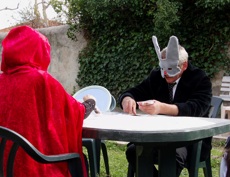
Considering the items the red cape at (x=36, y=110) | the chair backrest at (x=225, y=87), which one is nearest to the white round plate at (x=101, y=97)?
the red cape at (x=36, y=110)

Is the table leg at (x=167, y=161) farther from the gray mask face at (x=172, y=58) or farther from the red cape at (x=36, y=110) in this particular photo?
the gray mask face at (x=172, y=58)

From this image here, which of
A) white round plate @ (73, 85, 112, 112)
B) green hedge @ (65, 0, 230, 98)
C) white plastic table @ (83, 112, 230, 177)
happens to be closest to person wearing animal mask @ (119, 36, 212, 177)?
white round plate @ (73, 85, 112, 112)

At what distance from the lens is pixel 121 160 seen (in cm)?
475

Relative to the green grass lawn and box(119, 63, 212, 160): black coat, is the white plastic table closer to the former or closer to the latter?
box(119, 63, 212, 160): black coat

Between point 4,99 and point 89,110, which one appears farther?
point 89,110

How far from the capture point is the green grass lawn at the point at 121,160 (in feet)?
13.7

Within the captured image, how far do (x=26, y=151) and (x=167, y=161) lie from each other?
0.75m

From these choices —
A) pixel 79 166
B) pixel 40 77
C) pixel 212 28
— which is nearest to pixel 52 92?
pixel 40 77

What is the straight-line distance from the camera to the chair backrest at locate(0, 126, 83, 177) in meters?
1.75

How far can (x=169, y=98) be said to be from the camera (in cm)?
295

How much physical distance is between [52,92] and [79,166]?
0.42m

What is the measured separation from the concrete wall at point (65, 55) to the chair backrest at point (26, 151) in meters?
7.46

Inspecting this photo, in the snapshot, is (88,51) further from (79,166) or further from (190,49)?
(79,166)

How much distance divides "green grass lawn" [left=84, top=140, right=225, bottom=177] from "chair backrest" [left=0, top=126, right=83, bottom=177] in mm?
2103
